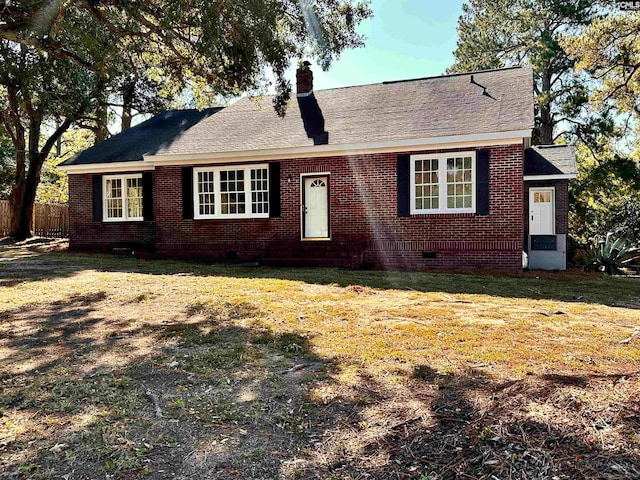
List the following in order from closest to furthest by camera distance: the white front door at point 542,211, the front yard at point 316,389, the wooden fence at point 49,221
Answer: the front yard at point 316,389 → the white front door at point 542,211 → the wooden fence at point 49,221

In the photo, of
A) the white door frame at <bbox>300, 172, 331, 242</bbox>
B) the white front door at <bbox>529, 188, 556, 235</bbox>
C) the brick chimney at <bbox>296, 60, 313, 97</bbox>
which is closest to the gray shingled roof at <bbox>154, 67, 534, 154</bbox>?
the brick chimney at <bbox>296, 60, 313, 97</bbox>

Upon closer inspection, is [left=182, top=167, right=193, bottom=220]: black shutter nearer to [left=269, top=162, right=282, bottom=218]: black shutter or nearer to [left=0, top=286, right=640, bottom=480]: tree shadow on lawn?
[left=269, top=162, right=282, bottom=218]: black shutter

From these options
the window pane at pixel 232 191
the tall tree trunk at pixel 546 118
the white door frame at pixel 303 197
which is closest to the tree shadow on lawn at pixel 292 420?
the white door frame at pixel 303 197

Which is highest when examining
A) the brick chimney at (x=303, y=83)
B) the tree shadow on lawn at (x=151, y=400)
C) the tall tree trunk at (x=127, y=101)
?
the tall tree trunk at (x=127, y=101)

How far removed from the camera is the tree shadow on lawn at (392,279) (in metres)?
8.08

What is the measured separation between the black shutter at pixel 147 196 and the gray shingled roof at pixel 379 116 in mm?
1136

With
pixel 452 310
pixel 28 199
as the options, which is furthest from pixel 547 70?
pixel 28 199

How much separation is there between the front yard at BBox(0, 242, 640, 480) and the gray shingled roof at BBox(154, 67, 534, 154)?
6104 millimetres

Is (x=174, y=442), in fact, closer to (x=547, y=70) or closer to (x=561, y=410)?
(x=561, y=410)

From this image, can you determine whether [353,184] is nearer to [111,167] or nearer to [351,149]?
[351,149]

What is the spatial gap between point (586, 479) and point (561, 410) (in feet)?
2.00

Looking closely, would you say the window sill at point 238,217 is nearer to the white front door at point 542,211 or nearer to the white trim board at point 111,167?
the white trim board at point 111,167

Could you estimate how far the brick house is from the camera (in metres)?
11.2

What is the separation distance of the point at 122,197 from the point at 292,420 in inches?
544
